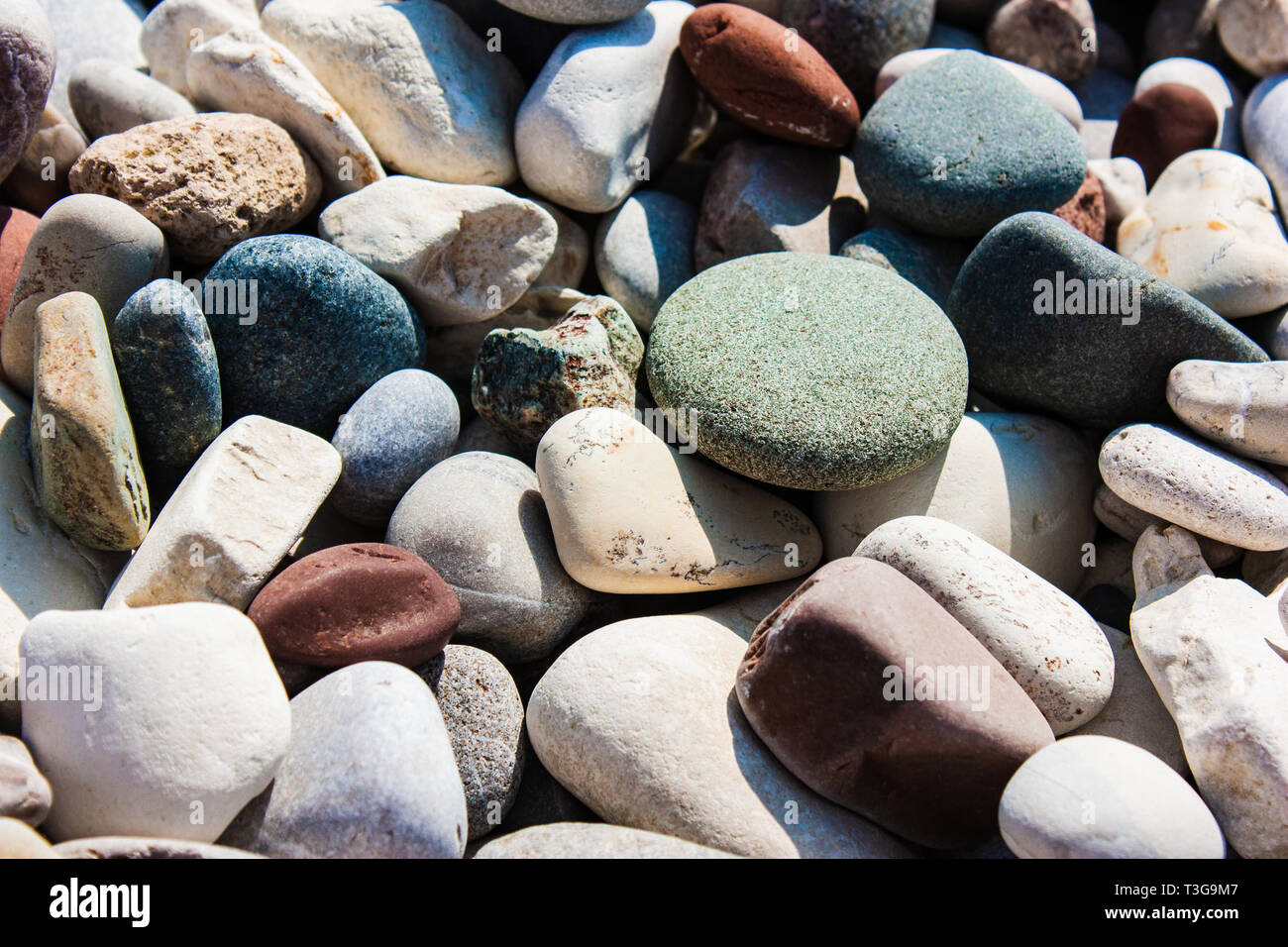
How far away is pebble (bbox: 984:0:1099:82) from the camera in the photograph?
14.0 feet

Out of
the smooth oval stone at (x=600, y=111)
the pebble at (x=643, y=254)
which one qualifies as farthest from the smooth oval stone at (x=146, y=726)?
the smooth oval stone at (x=600, y=111)

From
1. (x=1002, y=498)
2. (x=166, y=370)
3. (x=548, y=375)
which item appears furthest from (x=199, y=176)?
(x=1002, y=498)

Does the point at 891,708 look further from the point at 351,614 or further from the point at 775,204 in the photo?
the point at 775,204

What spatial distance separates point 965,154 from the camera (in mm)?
3486

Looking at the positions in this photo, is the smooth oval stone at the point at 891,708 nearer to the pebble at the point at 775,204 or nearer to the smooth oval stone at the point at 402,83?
the pebble at the point at 775,204

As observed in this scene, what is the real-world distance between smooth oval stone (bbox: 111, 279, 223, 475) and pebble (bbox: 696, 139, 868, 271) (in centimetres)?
190

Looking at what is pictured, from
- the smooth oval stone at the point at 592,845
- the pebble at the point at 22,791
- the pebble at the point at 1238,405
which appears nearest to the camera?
the pebble at the point at 22,791

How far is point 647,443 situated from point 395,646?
3.26 ft

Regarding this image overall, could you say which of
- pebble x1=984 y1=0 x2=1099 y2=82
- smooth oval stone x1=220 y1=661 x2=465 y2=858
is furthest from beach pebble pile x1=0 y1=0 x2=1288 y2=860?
pebble x1=984 y1=0 x2=1099 y2=82

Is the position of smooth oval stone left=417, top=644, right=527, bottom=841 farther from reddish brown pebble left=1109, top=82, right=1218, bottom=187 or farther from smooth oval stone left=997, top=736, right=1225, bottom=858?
reddish brown pebble left=1109, top=82, right=1218, bottom=187

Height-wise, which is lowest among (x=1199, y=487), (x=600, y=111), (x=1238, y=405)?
(x=1199, y=487)

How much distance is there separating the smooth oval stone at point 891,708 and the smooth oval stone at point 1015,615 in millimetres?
92

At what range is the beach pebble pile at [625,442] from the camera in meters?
2.34

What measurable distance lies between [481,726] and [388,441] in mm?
964
